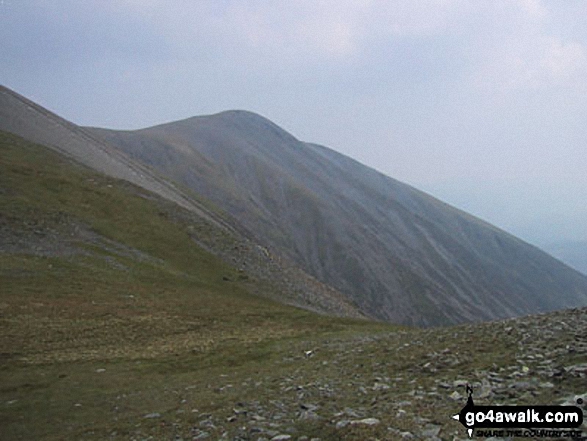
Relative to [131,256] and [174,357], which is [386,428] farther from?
[131,256]

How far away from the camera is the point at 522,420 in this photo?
37.1ft

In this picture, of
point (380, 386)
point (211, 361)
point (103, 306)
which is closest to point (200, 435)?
point (380, 386)

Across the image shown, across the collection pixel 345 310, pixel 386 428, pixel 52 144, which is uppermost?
pixel 52 144

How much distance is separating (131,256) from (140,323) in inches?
949

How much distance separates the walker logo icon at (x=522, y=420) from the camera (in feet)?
34.7

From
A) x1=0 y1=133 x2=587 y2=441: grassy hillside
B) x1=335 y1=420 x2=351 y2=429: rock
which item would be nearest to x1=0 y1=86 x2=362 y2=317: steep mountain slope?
x1=0 y1=133 x2=587 y2=441: grassy hillside

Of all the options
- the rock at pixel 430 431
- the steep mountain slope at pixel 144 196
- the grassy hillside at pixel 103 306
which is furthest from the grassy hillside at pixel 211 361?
the steep mountain slope at pixel 144 196

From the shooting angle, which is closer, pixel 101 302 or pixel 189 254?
pixel 101 302

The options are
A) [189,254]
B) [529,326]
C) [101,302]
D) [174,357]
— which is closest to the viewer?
[529,326]

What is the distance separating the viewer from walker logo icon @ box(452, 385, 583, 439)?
34.7 ft

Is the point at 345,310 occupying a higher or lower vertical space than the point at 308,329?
lower

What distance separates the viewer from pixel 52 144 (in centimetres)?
10581

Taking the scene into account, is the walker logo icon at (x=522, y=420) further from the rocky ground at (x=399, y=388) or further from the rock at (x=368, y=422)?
the rock at (x=368, y=422)

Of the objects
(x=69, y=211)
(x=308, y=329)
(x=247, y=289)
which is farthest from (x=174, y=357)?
(x=69, y=211)
